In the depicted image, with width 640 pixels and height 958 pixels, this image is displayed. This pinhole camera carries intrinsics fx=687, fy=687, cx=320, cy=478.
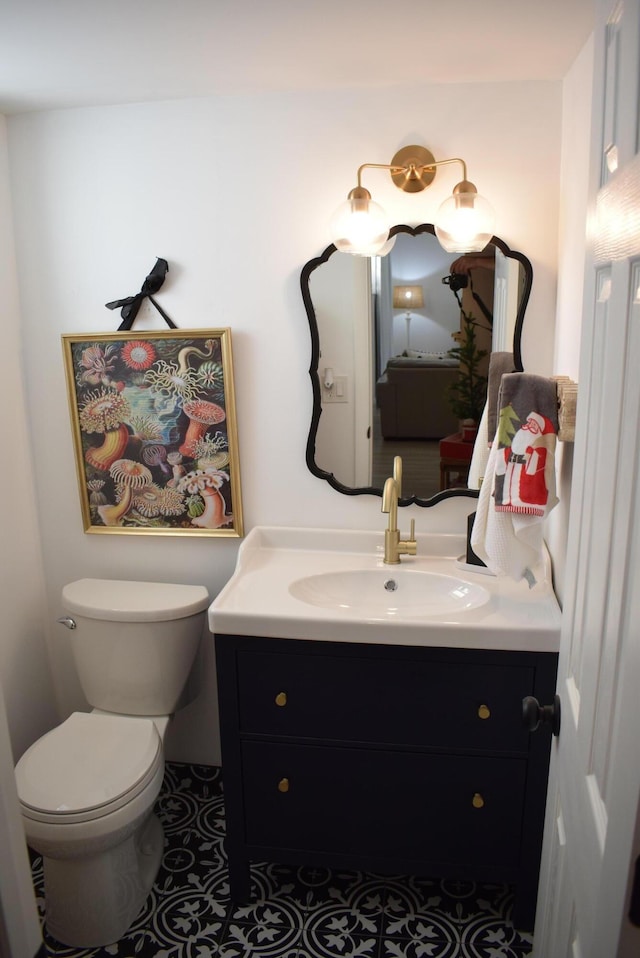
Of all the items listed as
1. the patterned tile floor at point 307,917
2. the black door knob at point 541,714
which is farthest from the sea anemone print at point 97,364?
the black door knob at point 541,714

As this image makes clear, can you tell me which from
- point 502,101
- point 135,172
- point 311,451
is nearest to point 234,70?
point 135,172

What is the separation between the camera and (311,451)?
2.13m

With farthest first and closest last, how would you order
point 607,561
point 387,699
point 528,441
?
point 387,699 → point 528,441 → point 607,561

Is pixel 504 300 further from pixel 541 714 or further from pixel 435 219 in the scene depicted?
pixel 541 714

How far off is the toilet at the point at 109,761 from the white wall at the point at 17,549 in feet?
0.69

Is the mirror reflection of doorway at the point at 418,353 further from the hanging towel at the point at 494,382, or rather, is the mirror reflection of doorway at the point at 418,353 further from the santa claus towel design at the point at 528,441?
the santa claus towel design at the point at 528,441

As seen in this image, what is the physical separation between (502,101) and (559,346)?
0.68 meters

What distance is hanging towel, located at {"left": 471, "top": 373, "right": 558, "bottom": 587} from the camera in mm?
1571

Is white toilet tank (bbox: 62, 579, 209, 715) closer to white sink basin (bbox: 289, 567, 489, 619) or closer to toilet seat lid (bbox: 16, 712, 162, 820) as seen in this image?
toilet seat lid (bbox: 16, 712, 162, 820)

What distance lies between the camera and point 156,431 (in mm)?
2201

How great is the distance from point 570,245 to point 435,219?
1.22 ft

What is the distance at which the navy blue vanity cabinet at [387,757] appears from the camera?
67.2 inches

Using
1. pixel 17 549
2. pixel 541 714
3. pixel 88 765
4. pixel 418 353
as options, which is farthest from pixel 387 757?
pixel 17 549

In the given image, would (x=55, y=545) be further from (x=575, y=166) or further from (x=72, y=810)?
(x=575, y=166)
